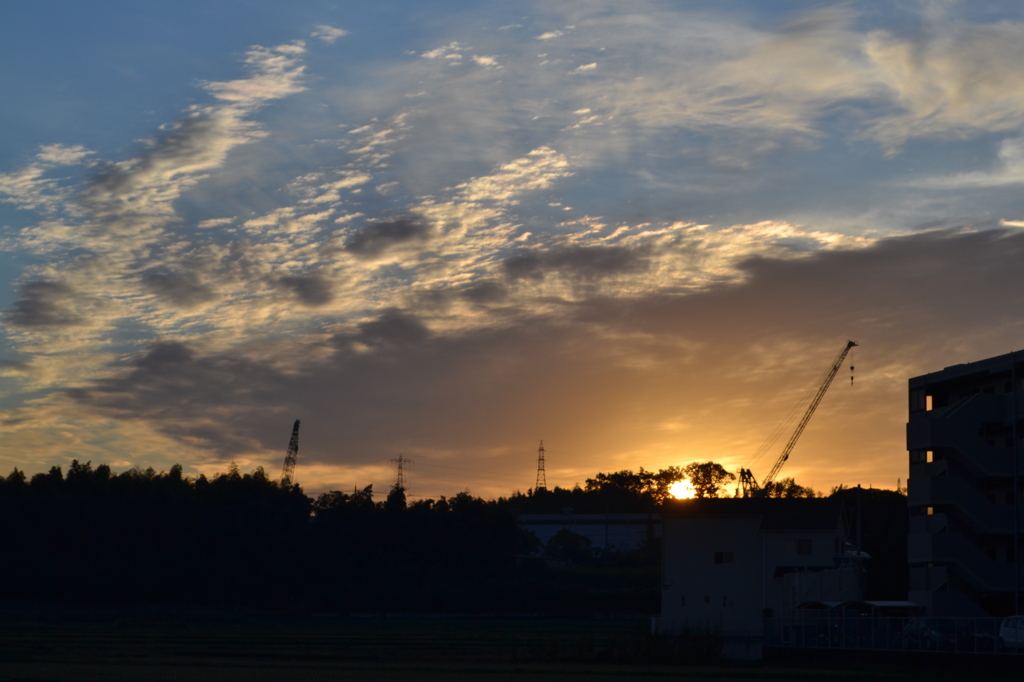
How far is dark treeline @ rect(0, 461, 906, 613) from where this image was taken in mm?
128000

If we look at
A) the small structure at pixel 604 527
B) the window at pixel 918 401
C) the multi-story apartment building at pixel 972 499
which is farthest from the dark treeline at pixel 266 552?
the multi-story apartment building at pixel 972 499

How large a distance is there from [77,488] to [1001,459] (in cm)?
12658

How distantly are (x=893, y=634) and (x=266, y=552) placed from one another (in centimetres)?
10020

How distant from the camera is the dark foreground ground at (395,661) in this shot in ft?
136

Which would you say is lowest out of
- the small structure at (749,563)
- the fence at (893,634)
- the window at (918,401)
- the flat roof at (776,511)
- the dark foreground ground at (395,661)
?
the dark foreground ground at (395,661)

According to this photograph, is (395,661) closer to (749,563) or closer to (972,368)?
(749,563)

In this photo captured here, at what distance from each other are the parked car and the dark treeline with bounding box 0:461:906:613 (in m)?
66.3

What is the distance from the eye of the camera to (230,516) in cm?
14075

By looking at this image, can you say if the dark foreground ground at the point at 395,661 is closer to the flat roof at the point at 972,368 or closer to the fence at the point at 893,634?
the fence at the point at 893,634

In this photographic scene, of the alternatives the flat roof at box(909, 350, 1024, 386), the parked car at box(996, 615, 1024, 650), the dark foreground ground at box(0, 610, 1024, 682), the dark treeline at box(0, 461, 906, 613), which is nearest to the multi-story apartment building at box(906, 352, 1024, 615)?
the flat roof at box(909, 350, 1024, 386)

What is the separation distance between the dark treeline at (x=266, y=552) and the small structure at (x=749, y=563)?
4301 centimetres

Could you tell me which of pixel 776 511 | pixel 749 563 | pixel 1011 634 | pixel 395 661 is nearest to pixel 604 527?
pixel 776 511

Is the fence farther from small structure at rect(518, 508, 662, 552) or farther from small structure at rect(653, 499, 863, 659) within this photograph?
small structure at rect(518, 508, 662, 552)

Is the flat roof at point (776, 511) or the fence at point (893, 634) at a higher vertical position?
the flat roof at point (776, 511)
